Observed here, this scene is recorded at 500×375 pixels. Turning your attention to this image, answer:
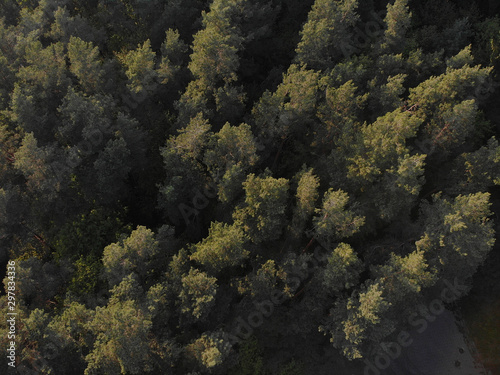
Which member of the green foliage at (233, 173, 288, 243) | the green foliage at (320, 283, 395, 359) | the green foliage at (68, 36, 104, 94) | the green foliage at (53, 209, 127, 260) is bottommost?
the green foliage at (320, 283, 395, 359)

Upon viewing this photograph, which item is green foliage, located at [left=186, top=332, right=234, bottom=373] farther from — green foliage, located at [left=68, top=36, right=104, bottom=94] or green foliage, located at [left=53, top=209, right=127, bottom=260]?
green foliage, located at [left=68, top=36, right=104, bottom=94]

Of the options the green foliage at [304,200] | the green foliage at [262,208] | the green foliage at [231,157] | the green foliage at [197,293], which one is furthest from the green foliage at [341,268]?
the green foliage at [231,157]

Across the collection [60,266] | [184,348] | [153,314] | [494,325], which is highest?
[60,266]

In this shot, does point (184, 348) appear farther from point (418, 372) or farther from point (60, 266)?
point (418, 372)

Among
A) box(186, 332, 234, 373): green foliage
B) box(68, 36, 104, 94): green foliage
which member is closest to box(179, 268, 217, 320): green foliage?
box(186, 332, 234, 373): green foliage

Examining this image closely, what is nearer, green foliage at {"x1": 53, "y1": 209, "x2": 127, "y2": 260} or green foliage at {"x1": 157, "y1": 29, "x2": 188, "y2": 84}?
green foliage at {"x1": 53, "y1": 209, "x2": 127, "y2": 260}

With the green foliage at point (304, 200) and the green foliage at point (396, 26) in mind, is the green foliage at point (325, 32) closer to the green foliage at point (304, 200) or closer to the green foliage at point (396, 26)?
the green foliage at point (396, 26)

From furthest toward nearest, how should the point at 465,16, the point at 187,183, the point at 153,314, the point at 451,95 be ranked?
the point at 465,16 < the point at 187,183 < the point at 451,95 < the point at 153,314

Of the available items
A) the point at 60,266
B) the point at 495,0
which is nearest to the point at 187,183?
the point at 60,266
